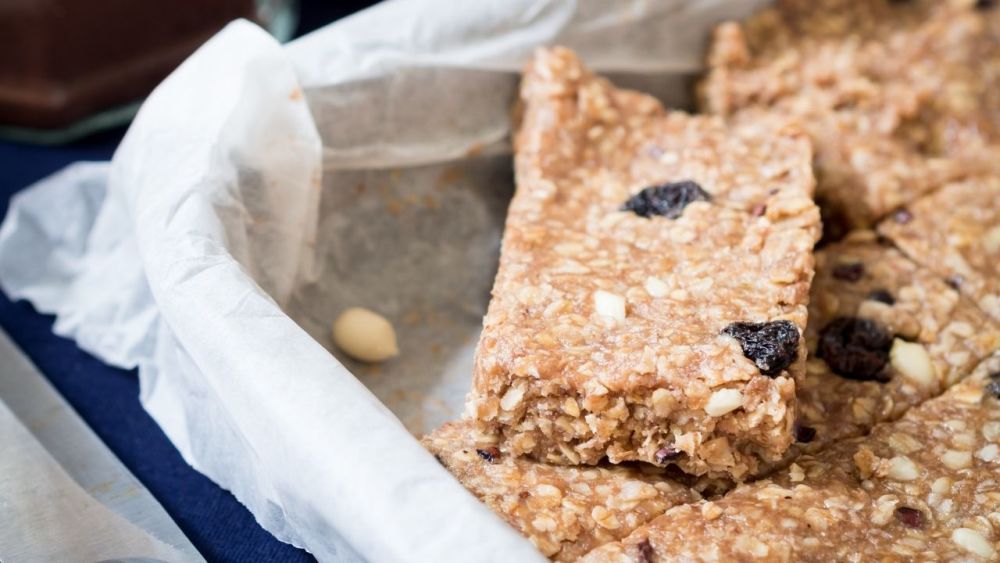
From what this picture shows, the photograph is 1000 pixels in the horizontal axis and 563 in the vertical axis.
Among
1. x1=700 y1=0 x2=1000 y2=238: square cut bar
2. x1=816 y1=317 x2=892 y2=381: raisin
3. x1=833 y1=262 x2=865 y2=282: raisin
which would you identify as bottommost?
x1=816 y1=317 x2=892 y2=381: raisin

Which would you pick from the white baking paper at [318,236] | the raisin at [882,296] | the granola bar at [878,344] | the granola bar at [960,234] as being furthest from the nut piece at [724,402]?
the granola bar at [960,234]

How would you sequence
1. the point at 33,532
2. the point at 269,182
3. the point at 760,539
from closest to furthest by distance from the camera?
the point at 760,539
the point at 33,532
the point at 269,182

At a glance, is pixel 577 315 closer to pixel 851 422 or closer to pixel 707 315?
pixel 707 315

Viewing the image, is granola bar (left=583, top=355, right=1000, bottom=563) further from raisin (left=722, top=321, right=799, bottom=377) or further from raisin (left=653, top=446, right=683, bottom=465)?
raisin (left=722, top=321, right=799, bottom=377)

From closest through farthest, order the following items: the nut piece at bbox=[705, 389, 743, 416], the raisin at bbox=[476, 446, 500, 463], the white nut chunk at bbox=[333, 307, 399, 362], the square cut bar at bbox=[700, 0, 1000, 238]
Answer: the nut piece at bbox=[705, 389, 743, 416]
the raisin at bbox=[476, 446, 500, 463]
the white nut chunk at bbox=[333, 307, 399, 362]
the square cut bar at bbox=[700, 0, 1000, 238]

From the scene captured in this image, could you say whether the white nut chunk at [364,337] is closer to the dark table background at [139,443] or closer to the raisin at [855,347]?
the dark table background at [139,443]

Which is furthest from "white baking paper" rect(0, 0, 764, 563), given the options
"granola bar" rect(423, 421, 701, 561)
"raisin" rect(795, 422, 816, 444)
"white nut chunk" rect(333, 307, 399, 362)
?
"raisin" rect(795, 422, 816, 444)

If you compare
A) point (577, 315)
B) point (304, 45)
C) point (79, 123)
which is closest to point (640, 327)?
point (577, 315)
